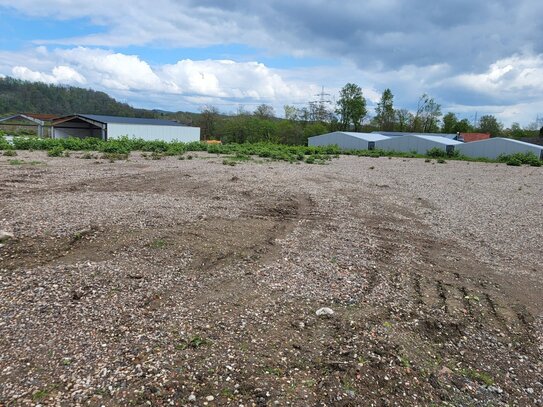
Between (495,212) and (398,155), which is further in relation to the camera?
(398,155)

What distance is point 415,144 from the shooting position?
201 ft

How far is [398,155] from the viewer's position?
5300 cm

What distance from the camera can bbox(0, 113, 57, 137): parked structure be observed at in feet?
202

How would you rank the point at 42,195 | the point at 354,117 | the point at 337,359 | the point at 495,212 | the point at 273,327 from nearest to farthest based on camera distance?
1. the point at 337,359
2. the point at 273,327
3. the point at 42,195
4. the point at 495,212
5. the point at 354,117

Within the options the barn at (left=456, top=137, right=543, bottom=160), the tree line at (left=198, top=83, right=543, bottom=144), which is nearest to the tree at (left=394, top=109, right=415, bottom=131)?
the tree line at (left=198, top=83, right=543, bottom=144)

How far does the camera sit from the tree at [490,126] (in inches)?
3792

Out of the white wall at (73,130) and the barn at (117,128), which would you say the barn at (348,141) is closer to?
the barn at (117,128)

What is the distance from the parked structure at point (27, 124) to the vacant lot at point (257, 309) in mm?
60116

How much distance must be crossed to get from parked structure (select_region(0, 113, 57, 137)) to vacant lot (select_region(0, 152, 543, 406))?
197 feet

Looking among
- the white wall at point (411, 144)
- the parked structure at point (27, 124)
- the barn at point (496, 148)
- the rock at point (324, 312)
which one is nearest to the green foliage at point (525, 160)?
the barn at point (496, 148)

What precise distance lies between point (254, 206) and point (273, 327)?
686cm

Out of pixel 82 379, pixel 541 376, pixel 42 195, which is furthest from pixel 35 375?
pixel 42 195

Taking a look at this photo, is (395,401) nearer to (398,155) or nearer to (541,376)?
(541,376)

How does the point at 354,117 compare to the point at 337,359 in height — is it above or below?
above
